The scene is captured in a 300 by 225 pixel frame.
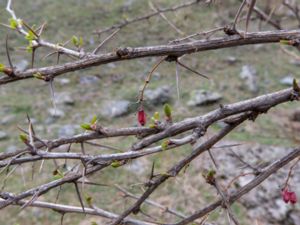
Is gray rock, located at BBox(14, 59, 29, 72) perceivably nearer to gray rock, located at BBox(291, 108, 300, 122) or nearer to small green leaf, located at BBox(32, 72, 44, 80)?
gray rock, located at BBox(291, 108, 300, 122)

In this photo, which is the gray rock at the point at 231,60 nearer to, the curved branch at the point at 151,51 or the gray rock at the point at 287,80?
the gray rock at the point at 287,80

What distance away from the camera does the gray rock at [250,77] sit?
22.9 ft

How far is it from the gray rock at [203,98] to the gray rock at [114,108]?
0.92m

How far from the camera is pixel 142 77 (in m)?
7.26

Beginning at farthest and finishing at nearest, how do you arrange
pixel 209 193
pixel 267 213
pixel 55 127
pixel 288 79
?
1. pixel 288 79
2. pixel 55 127
3. pixel 209 193
4. pixel 267 213

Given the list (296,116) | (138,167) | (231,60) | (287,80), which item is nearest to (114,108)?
(138,167)

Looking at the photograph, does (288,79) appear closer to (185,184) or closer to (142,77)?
(142,77)

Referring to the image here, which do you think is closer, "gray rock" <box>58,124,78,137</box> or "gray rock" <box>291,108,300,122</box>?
"gray rock" <box>58,124,78,137</box>

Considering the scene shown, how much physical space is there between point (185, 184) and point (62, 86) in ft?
9.38

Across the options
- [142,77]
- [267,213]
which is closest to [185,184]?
[267,213]

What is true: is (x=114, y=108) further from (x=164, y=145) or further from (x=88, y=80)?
(x=164, y=145)

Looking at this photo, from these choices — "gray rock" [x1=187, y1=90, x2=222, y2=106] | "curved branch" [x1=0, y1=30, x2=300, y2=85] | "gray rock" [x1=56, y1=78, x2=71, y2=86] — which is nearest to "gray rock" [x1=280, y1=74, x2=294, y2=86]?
"gray rock" [x1=187, y1=90, x2=222, y2=106]

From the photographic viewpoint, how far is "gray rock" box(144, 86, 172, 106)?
260 inches

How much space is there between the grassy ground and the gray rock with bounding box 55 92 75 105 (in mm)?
101
